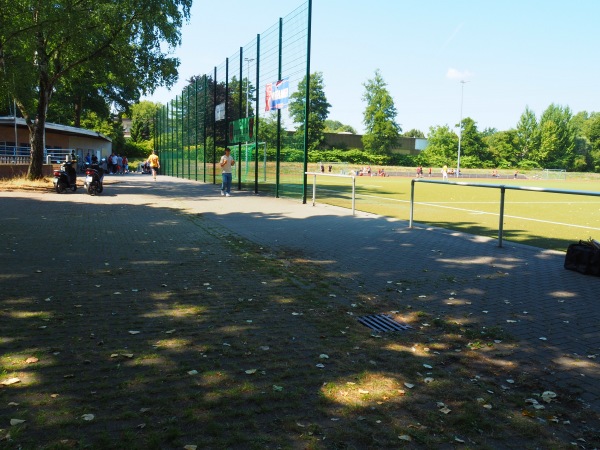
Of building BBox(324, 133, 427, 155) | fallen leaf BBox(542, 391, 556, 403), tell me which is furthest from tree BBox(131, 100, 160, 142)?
fallen leaf BBox(542, 391, 556, 403)

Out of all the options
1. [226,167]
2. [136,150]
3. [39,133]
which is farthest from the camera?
[136,150]

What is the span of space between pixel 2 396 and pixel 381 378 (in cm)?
251

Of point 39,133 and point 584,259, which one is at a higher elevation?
point 39,133

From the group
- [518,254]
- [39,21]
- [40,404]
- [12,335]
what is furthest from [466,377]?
[39,21]

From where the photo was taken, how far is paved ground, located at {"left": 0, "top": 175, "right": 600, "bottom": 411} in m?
4.69

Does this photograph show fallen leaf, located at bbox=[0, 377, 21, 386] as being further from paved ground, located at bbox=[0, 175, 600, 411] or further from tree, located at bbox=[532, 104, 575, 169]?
tree, located at bbox=[532, 104, 575, 169]

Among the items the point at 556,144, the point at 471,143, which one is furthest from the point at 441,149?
the point at 556,144

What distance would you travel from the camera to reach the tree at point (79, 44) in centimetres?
2008

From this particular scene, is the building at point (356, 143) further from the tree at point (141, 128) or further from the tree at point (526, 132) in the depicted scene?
the tree at point (141, 128)

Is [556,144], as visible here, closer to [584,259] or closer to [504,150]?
[504,150]

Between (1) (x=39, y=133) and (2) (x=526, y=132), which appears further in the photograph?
(2) (x=526, y=132)

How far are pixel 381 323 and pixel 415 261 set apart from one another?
10.7 ft

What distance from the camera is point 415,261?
8.28 metres

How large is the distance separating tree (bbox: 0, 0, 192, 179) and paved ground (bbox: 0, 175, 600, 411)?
805 cm
